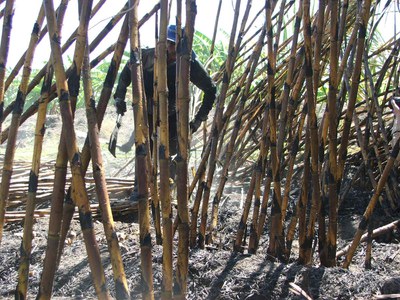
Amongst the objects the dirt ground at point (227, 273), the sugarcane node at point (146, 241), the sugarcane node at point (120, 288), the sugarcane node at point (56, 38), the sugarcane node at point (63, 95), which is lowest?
the dirt ground at point (227, 273)

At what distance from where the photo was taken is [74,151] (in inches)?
42.8

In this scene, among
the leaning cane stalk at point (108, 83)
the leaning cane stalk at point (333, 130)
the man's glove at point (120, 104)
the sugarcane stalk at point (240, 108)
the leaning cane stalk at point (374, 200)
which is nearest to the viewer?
the leaning cane stalk at point (108, 83)

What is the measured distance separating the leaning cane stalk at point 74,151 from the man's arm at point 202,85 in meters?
2.11

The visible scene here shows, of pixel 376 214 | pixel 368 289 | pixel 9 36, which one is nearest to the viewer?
pixel 9 36

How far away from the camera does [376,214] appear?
3113mm

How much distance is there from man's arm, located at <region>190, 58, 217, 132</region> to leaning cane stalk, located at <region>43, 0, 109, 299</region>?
211 cm

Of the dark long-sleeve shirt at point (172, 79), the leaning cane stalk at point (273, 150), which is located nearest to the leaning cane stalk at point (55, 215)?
the leaning cane stalk at point (273, 150)

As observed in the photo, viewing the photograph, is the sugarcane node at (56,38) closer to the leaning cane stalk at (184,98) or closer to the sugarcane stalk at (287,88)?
the leaning cane stalk at (184,98)

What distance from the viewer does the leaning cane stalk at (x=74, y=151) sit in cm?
109

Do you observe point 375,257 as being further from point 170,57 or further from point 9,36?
point 9,36

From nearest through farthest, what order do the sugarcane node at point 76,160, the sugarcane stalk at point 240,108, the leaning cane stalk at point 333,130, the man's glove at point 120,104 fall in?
the sugarcane node at point 76,160 < the leaning cane stalk at point 333,130 < the sugarcane stalk at point 240,108 < the man's glove at point 120,104

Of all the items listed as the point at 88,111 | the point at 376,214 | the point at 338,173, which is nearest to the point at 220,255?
the point at 338,173

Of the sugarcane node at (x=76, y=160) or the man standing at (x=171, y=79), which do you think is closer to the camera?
the sugarcane node at (x=76, y=160)

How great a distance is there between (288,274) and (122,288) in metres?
0.76
